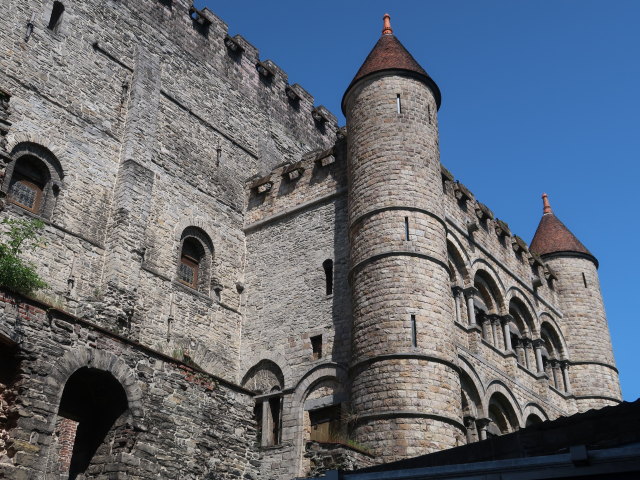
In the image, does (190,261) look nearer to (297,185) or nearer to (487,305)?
(297,185)

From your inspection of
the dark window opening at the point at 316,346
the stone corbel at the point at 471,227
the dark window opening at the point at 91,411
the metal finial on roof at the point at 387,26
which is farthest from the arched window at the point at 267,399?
the metal finial on roof at the point at 387,26

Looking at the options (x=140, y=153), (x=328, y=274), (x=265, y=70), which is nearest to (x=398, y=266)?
(x=328, y=274)

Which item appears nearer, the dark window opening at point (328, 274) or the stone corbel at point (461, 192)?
the dark window opening at point (328, 274)

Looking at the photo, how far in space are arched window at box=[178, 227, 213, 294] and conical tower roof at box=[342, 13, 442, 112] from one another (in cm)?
512

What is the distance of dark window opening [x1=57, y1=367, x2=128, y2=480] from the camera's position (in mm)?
13016

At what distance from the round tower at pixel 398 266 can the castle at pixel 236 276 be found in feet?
0.16

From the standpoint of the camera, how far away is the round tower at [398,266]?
15.7 m

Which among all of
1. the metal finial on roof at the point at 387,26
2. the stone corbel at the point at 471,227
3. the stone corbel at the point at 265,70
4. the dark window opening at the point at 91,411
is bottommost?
the dark window opening at the point at 91,411

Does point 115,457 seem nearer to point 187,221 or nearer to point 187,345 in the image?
point 187,345

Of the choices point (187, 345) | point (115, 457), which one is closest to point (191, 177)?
point (187, 345)

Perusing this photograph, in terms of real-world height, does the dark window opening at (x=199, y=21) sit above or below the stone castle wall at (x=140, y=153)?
above

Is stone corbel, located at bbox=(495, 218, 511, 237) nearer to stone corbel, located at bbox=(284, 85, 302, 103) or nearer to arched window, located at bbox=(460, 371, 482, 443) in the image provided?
arched window, located at bbox=(460, 371, 482, 443)

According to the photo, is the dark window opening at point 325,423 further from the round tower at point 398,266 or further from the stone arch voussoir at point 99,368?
the stone arch voussoir at point 99,368

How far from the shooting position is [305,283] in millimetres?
19688
